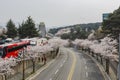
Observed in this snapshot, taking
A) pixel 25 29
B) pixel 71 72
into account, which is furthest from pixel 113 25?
pixel 25 29

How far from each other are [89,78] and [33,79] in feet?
27.3

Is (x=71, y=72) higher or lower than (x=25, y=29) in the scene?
lower

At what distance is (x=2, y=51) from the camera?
5397 centimetres

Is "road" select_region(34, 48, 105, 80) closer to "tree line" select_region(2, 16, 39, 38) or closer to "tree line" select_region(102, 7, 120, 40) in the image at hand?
"tree line" select_region(102, 7, 120, 40)

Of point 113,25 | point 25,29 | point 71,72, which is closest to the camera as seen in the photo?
point 71,72

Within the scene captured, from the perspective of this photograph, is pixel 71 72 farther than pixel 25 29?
No

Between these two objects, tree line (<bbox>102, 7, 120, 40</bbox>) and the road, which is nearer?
the road

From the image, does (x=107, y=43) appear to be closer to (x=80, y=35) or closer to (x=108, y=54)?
(x=108, y=54)

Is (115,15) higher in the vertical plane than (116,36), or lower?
higher

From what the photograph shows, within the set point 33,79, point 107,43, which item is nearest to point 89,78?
point 33,79

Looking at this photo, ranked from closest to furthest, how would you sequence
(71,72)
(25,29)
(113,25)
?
(71,72)
(113,25)
(25,29)

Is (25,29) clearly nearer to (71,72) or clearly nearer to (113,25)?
(113,25)

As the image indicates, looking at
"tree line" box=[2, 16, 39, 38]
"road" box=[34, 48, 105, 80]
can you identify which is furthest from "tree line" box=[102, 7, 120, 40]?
"tree line" box=[2, 16, 39, 38]

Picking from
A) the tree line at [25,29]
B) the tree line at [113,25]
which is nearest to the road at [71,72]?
the tree line at [113,25]
